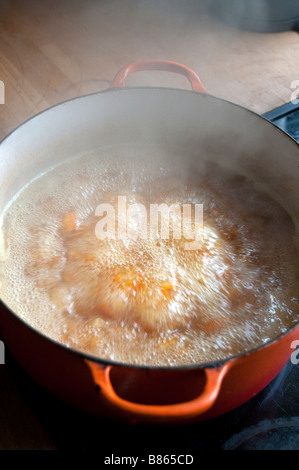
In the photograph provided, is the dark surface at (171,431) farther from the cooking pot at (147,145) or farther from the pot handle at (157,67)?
the pot handle at (157,67)

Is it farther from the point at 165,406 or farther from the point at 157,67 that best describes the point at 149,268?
the point at 157,67

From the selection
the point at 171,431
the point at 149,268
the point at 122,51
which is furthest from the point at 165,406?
the point at 122,51

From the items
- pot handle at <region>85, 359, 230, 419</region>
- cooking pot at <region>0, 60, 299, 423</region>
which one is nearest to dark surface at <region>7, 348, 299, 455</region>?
cooking pot at <region>0, 60, 299, 423</region>

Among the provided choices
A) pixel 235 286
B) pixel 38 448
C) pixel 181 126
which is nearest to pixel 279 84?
pixel 181 126

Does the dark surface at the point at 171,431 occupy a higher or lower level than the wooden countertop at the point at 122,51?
lower

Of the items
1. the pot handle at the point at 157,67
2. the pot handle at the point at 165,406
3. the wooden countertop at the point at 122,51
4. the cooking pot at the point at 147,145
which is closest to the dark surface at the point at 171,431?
the cooking pot at the point at 147,145

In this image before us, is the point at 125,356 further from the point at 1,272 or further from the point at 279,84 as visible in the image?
the point at 279,84
